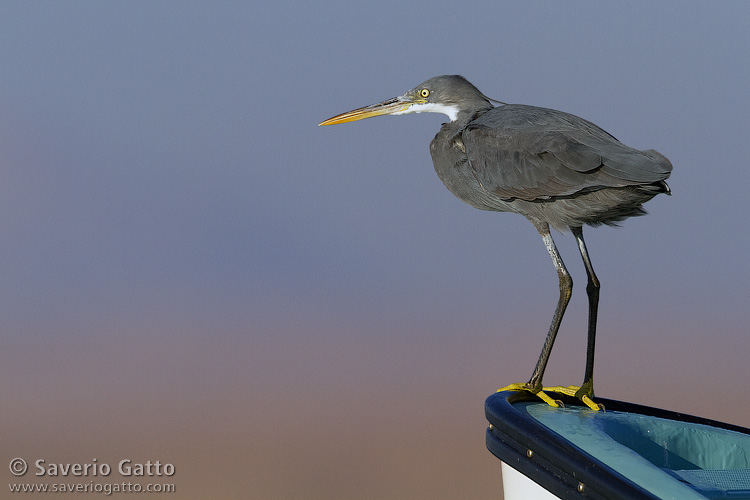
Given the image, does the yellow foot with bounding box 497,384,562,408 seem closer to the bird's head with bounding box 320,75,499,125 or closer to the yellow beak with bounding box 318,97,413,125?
the bird's head with bounding box 320,75,499,125

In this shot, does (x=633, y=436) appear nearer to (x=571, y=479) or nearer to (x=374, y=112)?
(x=571, y=479)

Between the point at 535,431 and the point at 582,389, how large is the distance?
3.08 feet

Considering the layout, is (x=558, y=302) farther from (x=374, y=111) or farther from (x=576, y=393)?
(x=374, y=111)

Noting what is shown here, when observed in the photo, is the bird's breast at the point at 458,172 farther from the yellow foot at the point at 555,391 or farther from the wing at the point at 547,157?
the yellow foot at the point at 555,391

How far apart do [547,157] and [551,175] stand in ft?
0.28

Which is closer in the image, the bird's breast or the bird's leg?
the bird's leg

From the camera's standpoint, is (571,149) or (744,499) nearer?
(744,499)

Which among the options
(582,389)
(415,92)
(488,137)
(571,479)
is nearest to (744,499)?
(571,479)

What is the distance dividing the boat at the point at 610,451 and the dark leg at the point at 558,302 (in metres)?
0.11

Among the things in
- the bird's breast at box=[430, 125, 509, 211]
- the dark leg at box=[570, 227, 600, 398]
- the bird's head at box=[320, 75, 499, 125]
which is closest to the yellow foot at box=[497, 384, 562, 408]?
the dark leg at box=[570, 227, 600, 398]

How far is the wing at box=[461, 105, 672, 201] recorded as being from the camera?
3.40 metres

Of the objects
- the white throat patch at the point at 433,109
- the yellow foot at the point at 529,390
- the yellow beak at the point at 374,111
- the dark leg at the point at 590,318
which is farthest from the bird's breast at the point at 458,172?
the yellow foot at the point at 529,390

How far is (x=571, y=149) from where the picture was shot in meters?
3.55

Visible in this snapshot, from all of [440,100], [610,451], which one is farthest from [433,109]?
[610,451]
